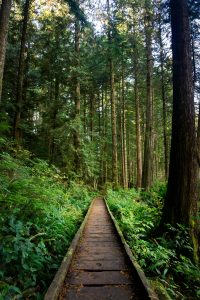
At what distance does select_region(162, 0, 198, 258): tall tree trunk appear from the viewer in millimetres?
7359

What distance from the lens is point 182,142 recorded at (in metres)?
7.45

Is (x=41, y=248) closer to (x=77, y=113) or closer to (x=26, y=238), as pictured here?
(x=26, y=238)

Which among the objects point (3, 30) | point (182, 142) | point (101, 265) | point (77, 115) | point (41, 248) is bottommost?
point (101, 265)

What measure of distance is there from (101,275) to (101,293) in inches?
27.6

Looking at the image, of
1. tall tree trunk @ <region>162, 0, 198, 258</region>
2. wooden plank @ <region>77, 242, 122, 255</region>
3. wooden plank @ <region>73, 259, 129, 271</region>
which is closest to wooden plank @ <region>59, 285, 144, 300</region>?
wooden plank @ <region>73, 259, 129, 271</region>

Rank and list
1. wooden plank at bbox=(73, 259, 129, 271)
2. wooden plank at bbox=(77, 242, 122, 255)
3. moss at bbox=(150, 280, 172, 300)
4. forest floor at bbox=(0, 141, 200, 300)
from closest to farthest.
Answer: moss at bbox=(150, 280, 172, 300), forest floor at bbox=(0, 141, 200, 300), wooden plank at bbox=(73, 259, 129, 271), wooden plank at bbox=(77, 242, 122, 255)

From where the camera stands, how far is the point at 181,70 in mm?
7668

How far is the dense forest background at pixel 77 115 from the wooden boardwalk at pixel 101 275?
488 millimetres

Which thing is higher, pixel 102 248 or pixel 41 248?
pixel 41 248

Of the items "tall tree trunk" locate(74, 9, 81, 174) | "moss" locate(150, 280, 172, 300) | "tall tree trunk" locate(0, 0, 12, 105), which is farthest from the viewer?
"tall tree trunk" locate(74, 9, 81, 174)

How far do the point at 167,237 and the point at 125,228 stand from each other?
170 cm

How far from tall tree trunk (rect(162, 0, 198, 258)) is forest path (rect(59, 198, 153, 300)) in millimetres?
1830

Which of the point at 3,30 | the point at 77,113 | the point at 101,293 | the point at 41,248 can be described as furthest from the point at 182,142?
the point at 77,113

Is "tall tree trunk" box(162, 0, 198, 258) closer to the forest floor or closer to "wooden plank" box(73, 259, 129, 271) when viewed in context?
the forest floor
